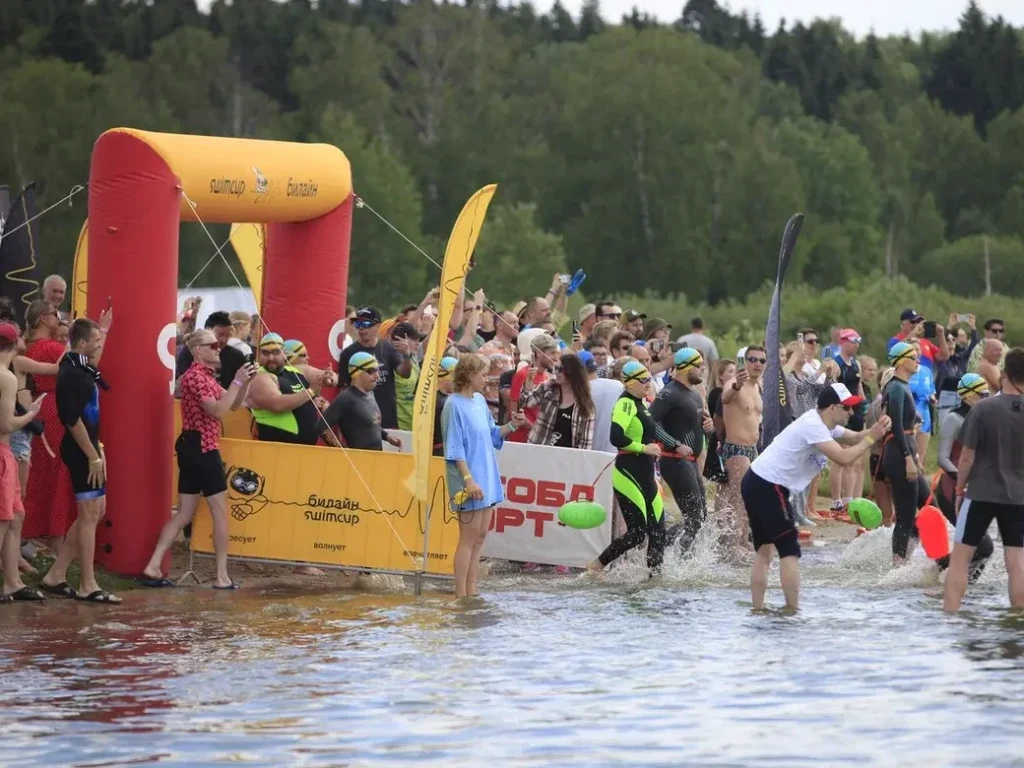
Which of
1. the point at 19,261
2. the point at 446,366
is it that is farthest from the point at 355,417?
the point at 19,261

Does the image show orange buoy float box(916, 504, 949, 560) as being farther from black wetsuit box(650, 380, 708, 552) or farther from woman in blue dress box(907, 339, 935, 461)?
woman in blue dress box(907, 339, 935, 461)

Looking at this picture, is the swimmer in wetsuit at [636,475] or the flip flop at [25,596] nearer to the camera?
the flip flop at [25,596]

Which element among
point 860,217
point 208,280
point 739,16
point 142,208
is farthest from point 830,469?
point 739,16

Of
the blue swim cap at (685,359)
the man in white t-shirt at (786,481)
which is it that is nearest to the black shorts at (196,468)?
the man in white t-shirt at (786,481)

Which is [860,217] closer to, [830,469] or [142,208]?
[830,469]

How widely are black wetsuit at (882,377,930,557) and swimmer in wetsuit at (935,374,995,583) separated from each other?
221 millimetres

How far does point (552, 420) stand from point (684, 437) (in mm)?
1086

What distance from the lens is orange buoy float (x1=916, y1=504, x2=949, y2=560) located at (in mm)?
12602

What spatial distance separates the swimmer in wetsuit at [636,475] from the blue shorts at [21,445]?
4.30m

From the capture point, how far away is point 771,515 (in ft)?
36.6

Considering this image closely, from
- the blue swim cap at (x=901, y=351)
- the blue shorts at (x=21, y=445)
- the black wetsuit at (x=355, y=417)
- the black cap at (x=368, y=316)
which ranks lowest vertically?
the blue shorts at (x=21, y=445)

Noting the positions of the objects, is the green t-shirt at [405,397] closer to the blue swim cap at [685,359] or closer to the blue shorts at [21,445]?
the blue swim cap at [685,359]

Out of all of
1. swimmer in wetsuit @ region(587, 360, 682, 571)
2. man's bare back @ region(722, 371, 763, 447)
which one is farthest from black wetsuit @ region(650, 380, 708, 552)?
man's bare back @ region(722, 371, 763, 447)

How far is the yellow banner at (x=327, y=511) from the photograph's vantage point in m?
12.5
